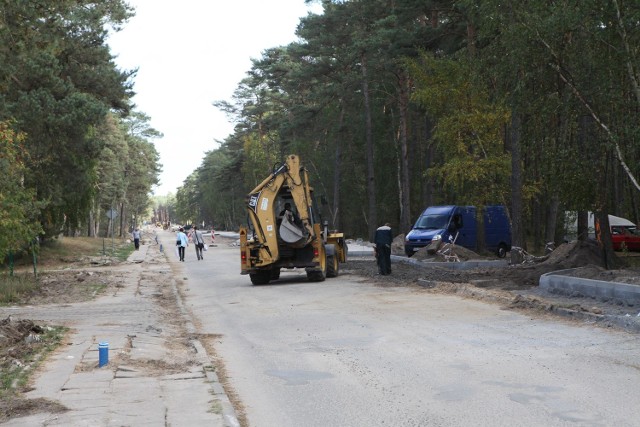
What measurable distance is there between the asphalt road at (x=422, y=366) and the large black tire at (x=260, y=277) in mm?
6976

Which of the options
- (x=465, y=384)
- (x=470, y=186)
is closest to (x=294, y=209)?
(x=470, y=186)

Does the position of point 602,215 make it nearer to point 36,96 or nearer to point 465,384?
point 465,384

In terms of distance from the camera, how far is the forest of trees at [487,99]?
17984 millimetres

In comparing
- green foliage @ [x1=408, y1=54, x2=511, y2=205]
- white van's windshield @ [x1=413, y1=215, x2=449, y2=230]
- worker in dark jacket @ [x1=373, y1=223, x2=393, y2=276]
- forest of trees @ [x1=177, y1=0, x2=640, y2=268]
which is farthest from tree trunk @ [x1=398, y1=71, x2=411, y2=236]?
worker in dark jacket @ [x1=373, y1=223, x2=393, y2=276]

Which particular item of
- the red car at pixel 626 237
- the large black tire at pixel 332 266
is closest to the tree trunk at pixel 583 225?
the large black tire at pixel 332 266

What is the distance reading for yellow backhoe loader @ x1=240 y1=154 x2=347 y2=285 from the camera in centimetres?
2331

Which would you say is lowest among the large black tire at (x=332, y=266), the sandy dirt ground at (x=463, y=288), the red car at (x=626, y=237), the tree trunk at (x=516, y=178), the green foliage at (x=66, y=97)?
the sandy dirt ground at (x=463, y=288)

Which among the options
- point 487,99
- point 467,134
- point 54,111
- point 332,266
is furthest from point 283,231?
point 54,111

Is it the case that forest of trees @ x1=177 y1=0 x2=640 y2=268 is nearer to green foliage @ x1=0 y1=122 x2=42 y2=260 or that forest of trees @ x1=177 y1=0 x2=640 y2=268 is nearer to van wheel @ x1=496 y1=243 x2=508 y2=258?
van wheel @ x1=496 y1=243 x2=508 y2=258

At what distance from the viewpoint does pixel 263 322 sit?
1463cm

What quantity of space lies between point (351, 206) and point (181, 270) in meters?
36.7

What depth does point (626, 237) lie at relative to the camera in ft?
134

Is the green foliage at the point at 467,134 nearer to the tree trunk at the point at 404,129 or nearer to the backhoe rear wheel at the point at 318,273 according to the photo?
the backhoe rear wheel at the point at 318,273

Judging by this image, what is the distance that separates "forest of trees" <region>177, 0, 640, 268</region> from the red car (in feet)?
8.25
